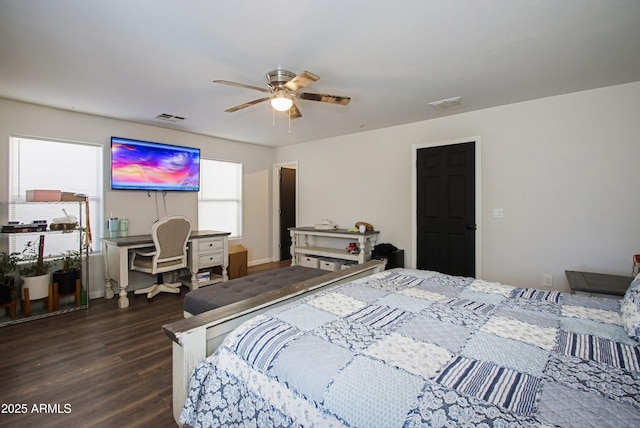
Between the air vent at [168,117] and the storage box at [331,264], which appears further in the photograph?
the storage box at [331,264]

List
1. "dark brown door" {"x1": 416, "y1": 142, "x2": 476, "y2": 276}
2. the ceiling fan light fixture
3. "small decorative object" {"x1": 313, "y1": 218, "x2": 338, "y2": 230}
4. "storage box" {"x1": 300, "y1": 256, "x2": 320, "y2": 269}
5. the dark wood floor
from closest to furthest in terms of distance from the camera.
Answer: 1. the dark wood floor
2. the ceiling fan light fixture
3. "dark brown door" {"x1": 416, "y1": 142, "x2": 476, "y2": 276}
4. "storage box" {"x1": 300, "y1": 256, "x2": 320, "y2": 269}
5. "small decorative object" {"x1": 313, "y1": 218, "x2": 338, "y2": 230}

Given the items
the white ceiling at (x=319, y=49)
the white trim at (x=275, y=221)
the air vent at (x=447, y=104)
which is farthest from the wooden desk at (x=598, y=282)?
the white trim at (x=275, y=221)

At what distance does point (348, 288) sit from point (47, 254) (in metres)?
3.83

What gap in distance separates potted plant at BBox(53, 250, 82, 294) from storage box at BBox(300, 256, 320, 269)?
3.02m

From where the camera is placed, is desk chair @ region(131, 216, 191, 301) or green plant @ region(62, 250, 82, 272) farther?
desk chair @ region(131, 216, 191, 301)

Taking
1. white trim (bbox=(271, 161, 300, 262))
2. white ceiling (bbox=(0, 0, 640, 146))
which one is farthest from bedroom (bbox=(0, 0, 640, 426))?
white trim (bbox=(271, 161, 300, 262))

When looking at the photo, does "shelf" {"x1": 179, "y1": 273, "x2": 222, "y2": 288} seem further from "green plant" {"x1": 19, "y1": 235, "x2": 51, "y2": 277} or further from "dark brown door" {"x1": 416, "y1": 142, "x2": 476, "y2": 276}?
"dark brown door" {"x1": 416, "y1": 142, "x2": 476, "y2": 276}

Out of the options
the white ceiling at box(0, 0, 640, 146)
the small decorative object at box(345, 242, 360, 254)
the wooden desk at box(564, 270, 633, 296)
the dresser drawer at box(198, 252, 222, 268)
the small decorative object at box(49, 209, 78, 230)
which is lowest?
the dresser drawer at box(198, 252, 222, 268)

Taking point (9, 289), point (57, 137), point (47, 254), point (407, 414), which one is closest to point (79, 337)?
point (9, 289)

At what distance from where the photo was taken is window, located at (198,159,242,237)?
518 cm

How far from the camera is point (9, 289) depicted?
3109 millimetres

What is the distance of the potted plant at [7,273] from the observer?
3074 mm

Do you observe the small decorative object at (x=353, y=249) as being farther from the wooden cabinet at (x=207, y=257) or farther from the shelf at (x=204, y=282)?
the shelf at (x=204, y=282)

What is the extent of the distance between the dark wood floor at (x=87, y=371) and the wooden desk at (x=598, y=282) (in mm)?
3214
